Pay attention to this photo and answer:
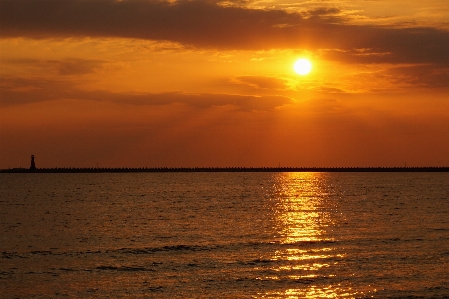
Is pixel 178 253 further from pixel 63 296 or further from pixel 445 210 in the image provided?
pixel 445 210

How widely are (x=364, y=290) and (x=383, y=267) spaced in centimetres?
597

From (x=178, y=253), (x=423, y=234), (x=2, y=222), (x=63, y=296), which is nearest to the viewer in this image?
(x=63, y=296)

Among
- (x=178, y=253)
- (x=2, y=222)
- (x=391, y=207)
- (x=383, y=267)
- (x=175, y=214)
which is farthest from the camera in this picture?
(x=391, y=207)

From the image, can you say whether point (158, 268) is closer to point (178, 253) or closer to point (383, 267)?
point (178, 253)

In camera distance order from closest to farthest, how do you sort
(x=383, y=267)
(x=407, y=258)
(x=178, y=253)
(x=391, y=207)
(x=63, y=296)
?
(x=63, y=296) → (x=383, y=267) → (x=407, y=258) → (x=178, y=253) → (x=391, y=207)

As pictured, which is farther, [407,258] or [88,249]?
[88,249]

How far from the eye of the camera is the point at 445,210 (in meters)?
79.9

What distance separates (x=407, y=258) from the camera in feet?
137

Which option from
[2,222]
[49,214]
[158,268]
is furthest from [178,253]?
[49,214]

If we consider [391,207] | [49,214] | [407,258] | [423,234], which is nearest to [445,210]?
[391,207]

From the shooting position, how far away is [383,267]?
127 feet

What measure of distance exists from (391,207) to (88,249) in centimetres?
5031

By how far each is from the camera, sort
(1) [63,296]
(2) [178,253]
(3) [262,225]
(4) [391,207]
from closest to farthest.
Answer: (1) [63,296] → (2) [178,253] → (3) [262,225] → (4) [391,207]

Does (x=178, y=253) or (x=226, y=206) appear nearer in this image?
(x=178, y=253)
